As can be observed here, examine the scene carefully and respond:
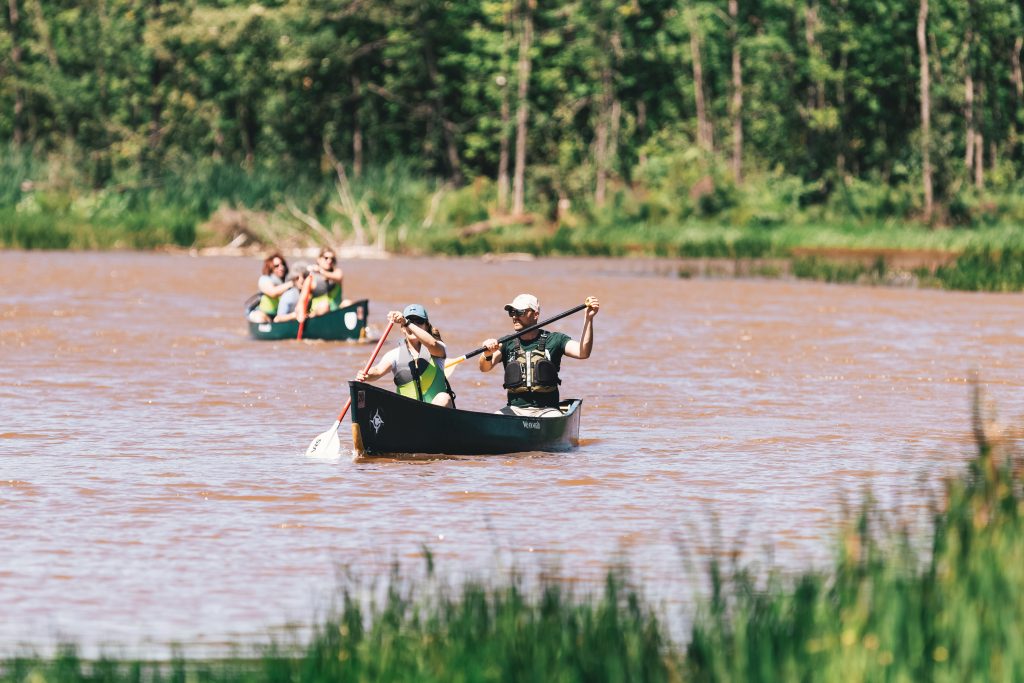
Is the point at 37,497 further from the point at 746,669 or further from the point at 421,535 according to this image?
the point at 746,669

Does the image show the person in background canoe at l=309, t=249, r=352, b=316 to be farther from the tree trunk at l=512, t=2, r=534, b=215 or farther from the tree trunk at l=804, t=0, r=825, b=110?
the tree trunk at l=804, t=0, r=825, b=110

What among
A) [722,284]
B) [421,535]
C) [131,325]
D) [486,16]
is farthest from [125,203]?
[421,535]

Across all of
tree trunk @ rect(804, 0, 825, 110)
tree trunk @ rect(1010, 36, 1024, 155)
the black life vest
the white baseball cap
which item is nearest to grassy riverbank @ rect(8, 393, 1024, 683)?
the white baseball cap

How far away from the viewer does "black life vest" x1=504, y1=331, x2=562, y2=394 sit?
15.1 meters

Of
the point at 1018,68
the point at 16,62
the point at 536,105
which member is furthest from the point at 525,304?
the point at 16,62

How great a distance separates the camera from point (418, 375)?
1524cm

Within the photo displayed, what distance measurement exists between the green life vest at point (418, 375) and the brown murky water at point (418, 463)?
3.18ft

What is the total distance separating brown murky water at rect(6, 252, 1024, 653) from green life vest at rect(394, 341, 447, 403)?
0.97m

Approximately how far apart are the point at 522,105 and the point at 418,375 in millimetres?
45863

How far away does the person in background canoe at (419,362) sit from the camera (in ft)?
49.0

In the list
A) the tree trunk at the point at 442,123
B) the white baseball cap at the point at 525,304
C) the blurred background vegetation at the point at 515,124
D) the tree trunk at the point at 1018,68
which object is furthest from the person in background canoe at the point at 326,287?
the tree trunk at the point at 1018,68

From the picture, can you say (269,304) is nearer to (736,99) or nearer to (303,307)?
(303,307)

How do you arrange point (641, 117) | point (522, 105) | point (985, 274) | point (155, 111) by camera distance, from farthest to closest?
point (155, 111) → point (641, 117) → point (522, 105) → point (985, 274)

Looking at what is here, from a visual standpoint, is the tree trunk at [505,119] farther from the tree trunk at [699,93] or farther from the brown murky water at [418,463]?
the brown murky water at [418,463]
